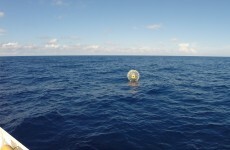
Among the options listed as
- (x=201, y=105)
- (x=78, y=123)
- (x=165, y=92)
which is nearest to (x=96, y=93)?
(x=165, y=92)

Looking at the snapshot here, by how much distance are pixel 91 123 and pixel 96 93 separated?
10.1 m

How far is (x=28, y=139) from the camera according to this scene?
43.8 ft

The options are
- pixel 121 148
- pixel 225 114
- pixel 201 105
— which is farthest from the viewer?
pixel 201 105

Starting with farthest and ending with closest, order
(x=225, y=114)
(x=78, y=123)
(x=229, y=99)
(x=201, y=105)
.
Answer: (x=229, y=99) < (x=201, y=105) < (x=225, y=114) < (x=78, y=123)

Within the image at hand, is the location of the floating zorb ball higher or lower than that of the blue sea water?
higher

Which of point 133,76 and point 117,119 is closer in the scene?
point 117,119

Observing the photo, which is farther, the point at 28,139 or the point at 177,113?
the point at 177,113

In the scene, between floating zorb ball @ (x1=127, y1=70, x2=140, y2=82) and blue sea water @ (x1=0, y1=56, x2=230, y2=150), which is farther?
floating zorb ball @ (x1=127, y1=70, x2=140, y2=82)

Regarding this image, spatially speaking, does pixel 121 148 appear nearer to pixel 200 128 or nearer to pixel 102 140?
pixel 102 140

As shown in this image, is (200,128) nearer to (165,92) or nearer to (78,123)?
(78,123)

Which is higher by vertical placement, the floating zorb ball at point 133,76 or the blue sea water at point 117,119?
the floating zorb ball at point 133,76

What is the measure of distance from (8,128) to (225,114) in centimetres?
1706

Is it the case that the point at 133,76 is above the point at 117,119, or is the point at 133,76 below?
above

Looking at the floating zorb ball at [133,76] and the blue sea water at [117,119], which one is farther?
the floating zorb ball at [133,76]
